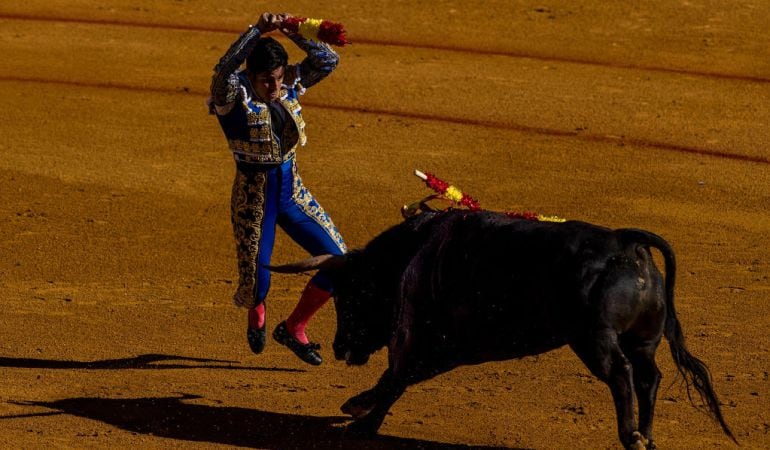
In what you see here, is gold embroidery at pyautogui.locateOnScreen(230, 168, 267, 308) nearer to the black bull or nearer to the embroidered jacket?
the embroidered jacket

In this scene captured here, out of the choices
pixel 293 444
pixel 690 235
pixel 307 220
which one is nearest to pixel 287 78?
pixel 307 220

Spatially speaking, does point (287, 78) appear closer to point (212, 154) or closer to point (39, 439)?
point (39, 439)

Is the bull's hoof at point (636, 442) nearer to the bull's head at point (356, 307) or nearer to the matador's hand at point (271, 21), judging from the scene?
the bull's head at point (356, 307)

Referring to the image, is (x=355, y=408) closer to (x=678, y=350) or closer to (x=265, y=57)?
(x=678, y=350)

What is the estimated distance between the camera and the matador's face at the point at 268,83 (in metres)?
7.58

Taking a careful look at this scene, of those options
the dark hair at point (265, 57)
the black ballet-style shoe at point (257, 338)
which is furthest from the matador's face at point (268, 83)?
the black ballet-style shoe at point (257, 338)

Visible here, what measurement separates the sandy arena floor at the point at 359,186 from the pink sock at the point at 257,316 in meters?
0.26

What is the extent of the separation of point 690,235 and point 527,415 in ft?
11.0

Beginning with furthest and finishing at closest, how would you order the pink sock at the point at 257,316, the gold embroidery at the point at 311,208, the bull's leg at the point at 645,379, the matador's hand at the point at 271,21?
the pink sock at the point at 257,316
the gold embroidery at the point at 311,208
the matador's hand at the point at 271,21
the bull's leg at the point at 645,379

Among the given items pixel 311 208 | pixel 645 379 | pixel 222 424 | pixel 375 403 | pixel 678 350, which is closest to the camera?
pixel 645 379

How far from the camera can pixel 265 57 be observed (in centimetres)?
751

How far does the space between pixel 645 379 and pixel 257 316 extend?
238cm

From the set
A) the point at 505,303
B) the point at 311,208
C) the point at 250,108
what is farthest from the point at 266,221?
the point at 505,303

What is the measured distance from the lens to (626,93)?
45.7 ft
